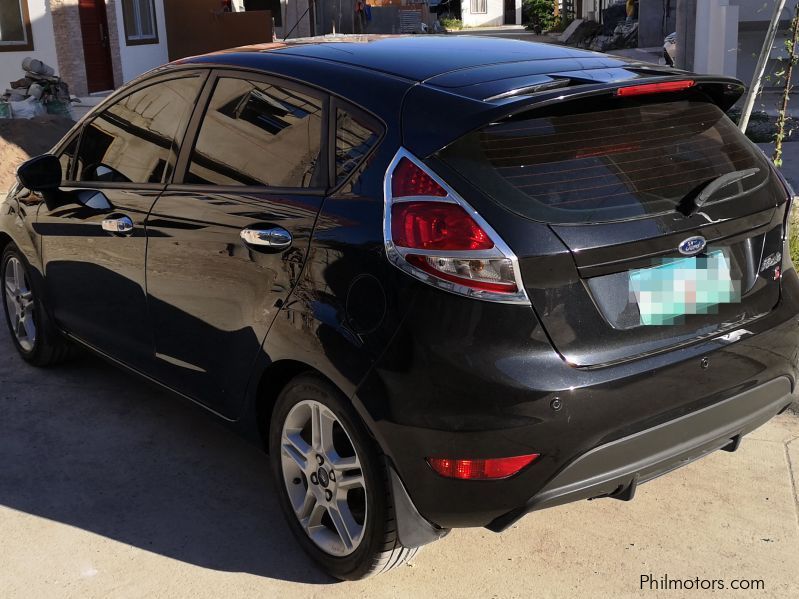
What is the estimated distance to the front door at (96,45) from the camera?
18.3 m

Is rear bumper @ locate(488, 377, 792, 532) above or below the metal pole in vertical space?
below

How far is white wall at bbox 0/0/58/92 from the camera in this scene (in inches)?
682

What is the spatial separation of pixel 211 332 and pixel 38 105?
11315mm

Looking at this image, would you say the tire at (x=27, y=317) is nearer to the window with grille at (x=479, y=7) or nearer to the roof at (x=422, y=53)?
the roof at (x=422, y=53)

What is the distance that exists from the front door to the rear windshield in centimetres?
1677

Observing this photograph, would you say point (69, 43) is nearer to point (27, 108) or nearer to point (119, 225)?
point (27, 108)

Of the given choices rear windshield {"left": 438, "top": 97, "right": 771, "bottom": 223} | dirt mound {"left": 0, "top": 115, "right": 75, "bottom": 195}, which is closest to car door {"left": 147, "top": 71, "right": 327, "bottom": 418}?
rear windshield {"left": 438, "top": 97, "right": 771, "bottom": 223}

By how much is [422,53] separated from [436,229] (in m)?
0.98

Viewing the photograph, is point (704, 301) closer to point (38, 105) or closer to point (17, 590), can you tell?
point (17, 590)

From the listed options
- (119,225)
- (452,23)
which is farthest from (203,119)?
(452,23)

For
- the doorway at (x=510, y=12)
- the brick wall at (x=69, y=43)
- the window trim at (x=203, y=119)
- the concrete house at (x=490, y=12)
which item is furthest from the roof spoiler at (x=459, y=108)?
the doorway at (x=510, y=12)

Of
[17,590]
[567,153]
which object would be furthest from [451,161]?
[17,590]

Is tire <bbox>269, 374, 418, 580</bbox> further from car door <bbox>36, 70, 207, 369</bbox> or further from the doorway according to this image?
the doorway

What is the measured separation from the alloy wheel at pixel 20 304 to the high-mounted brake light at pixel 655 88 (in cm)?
337
